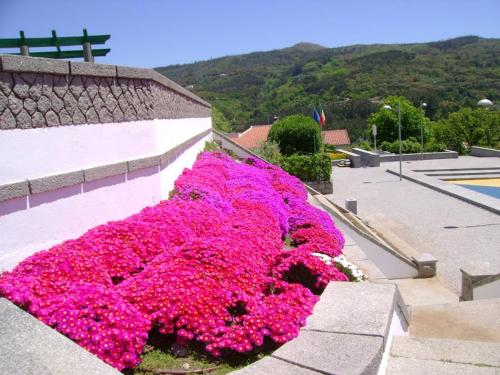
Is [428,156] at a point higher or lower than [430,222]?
higher

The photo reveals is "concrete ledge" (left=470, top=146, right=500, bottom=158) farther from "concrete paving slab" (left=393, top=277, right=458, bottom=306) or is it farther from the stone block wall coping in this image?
the stone block wall coping

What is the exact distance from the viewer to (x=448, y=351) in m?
3.90

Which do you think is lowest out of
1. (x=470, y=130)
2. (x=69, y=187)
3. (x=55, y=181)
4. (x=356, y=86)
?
(x=470, y=130)

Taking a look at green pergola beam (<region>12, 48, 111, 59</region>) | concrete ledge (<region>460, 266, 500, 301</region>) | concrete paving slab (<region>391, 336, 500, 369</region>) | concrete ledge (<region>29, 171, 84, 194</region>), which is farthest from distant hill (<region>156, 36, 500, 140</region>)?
concrete paving slab (<region>391, 336, 500, 369</region>)

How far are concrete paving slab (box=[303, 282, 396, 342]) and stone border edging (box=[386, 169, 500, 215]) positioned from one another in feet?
51.8

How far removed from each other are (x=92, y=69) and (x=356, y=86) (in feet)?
341

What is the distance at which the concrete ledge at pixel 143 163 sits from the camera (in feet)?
20.4

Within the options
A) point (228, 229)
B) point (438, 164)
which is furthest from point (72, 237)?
point (438, 164)

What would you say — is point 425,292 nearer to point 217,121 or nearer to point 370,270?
point 370,270

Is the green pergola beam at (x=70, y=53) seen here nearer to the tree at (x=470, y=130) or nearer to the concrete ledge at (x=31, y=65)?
the concrete ledge at (x=31, y=65)

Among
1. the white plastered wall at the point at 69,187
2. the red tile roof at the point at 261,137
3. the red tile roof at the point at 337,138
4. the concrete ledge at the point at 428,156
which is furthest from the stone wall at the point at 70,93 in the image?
the red tile roof at the point at 337,138

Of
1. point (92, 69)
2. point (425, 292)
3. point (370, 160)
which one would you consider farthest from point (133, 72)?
point (370, 160)

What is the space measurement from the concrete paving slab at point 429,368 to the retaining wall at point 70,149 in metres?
3.40

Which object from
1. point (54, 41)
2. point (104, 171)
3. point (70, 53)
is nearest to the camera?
point (104, 171)
